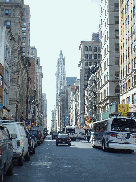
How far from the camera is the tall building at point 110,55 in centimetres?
7225

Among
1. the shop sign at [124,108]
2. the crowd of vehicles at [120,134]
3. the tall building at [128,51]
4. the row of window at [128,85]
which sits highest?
the tall building at [128,51]

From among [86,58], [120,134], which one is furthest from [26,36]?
[120,134]

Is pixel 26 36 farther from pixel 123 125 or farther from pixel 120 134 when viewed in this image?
pixel 120 134

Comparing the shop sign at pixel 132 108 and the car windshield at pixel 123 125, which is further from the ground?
the shop sign at pixel 132 108

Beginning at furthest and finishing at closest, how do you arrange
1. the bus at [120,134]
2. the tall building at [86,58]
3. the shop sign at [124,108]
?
the tall building at [86,58] < the shop sign at [124,108] < the bus at [120,134]

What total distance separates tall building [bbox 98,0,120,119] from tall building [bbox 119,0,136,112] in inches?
326

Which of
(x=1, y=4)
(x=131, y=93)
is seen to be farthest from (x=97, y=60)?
(x=131, y=93)

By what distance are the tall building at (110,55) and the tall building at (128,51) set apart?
8.29m

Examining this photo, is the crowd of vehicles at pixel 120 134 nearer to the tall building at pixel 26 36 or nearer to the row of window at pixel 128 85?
the row of window at pixel 128 85

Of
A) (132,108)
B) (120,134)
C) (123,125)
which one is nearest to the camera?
(120,134)

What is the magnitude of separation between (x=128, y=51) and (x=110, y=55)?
46.8 feet

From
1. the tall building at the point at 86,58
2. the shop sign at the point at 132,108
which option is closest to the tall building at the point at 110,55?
the shop sign at the point at 132,108

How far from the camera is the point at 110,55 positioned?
7369cm

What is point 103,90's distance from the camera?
263 feet
